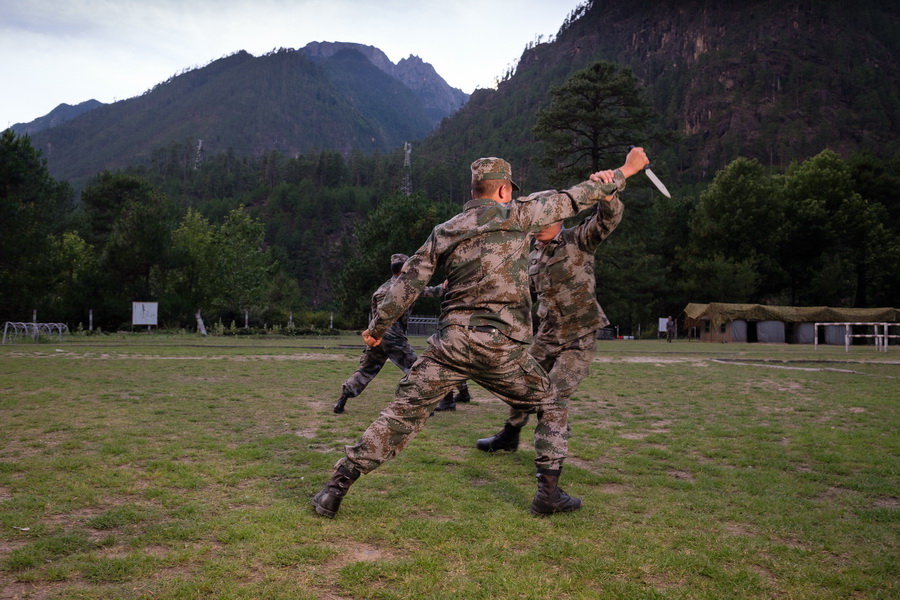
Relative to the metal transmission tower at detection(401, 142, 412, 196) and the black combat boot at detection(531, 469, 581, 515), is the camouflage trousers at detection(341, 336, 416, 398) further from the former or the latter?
the metal transmission tower at detection(401, 142, 412, 196)

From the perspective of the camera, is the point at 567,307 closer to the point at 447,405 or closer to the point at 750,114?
the point at 447,405

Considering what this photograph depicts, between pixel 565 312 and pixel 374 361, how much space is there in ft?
12.6

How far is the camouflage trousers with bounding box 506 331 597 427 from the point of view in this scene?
657cm

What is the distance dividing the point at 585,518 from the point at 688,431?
4371 millimetres

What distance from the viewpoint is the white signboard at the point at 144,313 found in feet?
Answer: 134

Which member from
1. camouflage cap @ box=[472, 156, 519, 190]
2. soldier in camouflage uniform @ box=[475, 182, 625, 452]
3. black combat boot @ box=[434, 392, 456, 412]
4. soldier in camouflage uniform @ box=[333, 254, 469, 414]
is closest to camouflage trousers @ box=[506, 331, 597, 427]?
soldier in camouflage uniform @ box=[475, 182, 625, 452]

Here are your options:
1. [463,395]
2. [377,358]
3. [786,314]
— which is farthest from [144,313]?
[786,314]

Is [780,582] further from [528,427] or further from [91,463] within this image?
[91,463]

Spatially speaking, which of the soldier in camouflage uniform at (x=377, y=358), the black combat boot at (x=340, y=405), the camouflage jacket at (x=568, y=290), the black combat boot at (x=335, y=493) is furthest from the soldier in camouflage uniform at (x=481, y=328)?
the black combat boot at (x=340, y=405)

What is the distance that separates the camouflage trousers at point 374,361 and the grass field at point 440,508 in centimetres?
42

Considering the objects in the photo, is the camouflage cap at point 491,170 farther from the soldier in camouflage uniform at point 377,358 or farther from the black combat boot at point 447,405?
the black combat boot at point 447,405

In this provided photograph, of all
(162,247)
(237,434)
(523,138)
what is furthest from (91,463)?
(523,138)

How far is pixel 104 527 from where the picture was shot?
4.21m

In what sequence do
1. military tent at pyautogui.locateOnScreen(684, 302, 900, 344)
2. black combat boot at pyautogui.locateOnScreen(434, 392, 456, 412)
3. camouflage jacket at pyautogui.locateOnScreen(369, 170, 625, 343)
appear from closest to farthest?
camouflage jacket at pyautogui.locateOnScreen(369, 170, 625, 343)
black combat boot at pyautogui.locateOnScreen(434, 392, 456, 412)
military tent at pyautogui.locateOnScreen(684, 302, 900, 344)
